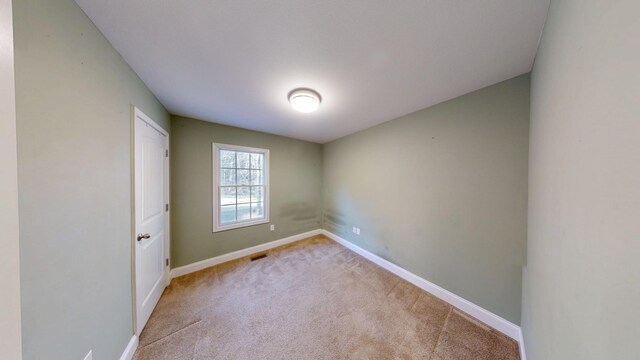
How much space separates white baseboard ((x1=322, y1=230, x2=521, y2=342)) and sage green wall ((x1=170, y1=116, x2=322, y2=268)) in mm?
1660

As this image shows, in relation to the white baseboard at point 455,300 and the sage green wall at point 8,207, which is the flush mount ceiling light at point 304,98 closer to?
the sage green wall at point 8,207

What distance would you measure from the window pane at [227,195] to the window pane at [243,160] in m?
0.42

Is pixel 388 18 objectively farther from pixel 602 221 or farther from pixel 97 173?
pixel 97 173

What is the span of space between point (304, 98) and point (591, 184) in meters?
1.82

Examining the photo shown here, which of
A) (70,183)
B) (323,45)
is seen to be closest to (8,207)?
(70,183)

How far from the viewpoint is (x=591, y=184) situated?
0.58m

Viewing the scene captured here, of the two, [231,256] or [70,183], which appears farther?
[231,256]

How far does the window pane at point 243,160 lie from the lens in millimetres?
3109

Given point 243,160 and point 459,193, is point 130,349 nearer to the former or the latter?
point 243,160

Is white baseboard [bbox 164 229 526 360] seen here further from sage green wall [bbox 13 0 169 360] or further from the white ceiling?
the white ceiling

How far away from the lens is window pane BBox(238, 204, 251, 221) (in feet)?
10.3

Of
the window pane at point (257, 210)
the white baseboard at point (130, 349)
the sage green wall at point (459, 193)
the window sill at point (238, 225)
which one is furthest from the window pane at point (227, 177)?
the sage green wall at point (459, 193)

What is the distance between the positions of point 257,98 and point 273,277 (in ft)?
7.57

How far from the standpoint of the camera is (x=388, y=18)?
1021 mm
